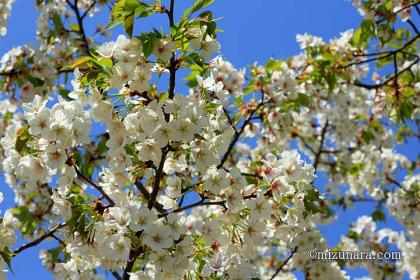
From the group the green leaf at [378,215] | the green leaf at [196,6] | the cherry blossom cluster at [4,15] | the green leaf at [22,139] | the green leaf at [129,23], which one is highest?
the cherry blossom cluster at [4,15]

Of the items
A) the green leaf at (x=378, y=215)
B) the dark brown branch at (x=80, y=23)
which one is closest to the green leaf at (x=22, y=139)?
the dark brown branch at (x=80, y=23)

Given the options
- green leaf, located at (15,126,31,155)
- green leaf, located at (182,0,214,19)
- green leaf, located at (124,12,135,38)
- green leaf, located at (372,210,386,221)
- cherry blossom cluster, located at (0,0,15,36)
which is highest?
cherry blossom cluster, located at (0,0,15,36)

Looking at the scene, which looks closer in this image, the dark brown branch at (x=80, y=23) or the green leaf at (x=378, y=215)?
the dark brown branch at (x=80, y=23)

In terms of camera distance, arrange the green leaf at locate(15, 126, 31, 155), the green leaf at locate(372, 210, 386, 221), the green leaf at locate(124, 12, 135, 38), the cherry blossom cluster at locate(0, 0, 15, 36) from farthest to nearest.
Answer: the green leaf at locate(372, 210, 386, 221), the cherry blossom cluster at locate(0, 0, 15, 36), the green leaf at locate(15, 126, 31, 155), the green leaf at locate(124, 12, 135, 38)

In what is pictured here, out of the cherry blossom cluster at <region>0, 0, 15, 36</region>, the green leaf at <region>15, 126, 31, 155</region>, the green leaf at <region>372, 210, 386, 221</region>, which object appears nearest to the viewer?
the green leaf at <region>15, 126, 31, 155</region>

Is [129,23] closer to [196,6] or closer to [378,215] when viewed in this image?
[196,6]

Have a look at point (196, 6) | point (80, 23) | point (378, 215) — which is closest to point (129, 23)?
point (196, 6)

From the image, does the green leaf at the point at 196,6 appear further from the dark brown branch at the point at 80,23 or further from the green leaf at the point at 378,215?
the green leaf at the point at 378,215

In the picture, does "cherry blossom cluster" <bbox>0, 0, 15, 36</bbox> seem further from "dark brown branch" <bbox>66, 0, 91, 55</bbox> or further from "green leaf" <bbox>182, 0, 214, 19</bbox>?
"green leaf" <bbox>182, 0, 214, 19</bbox>

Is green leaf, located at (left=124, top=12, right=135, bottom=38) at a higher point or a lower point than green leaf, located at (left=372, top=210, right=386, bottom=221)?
lower

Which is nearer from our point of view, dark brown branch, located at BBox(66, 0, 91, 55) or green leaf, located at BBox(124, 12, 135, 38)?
green leaf, located at BBox(124, 12, 135, 38)

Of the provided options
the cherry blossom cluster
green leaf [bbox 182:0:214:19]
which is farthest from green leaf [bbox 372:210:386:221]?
green leaf [bbox 182:0:214:19]

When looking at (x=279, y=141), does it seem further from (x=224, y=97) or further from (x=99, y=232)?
(x=99, y=232)

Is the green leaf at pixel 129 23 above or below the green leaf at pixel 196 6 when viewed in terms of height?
below
